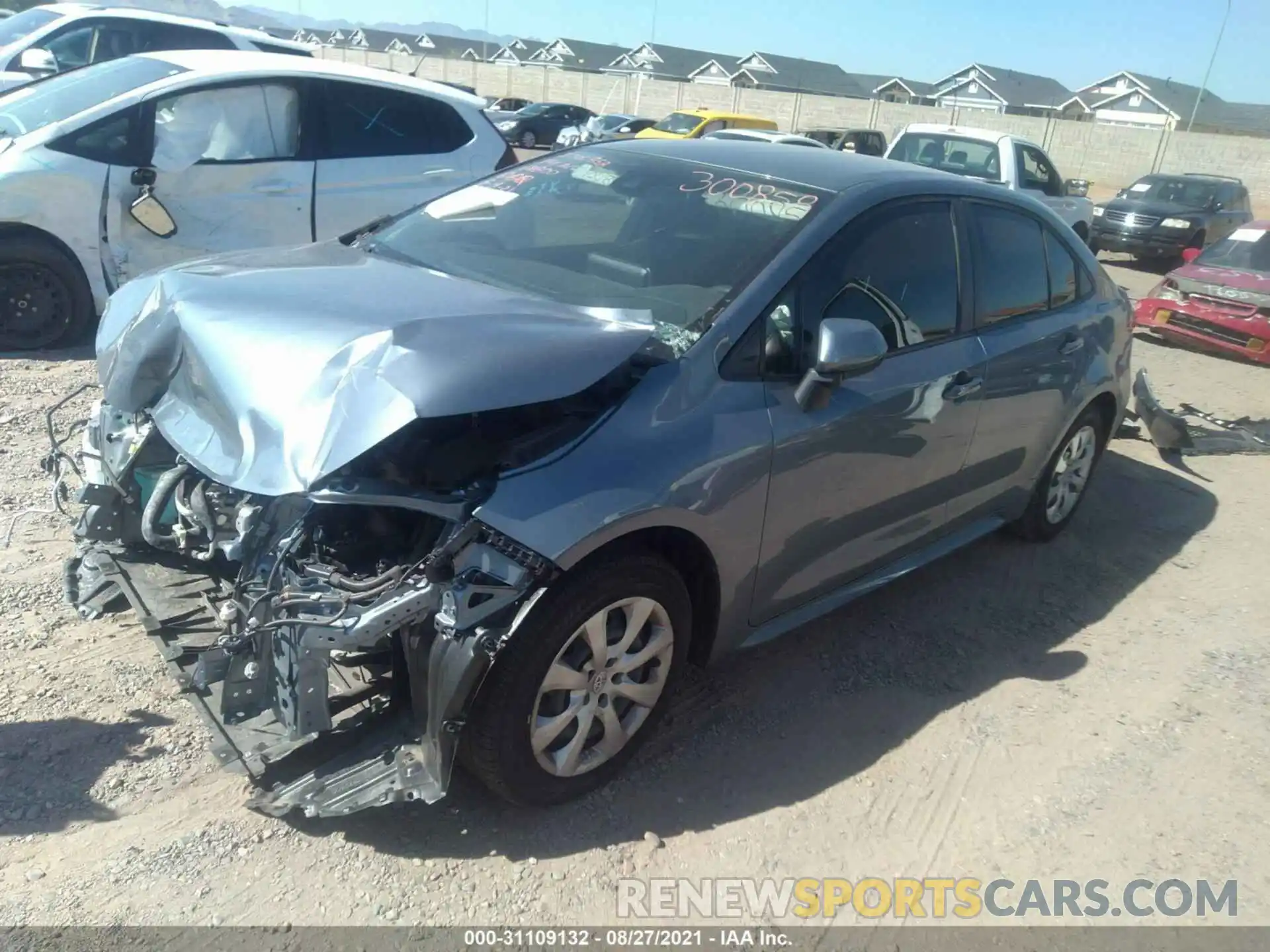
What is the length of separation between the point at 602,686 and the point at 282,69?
5556 mm

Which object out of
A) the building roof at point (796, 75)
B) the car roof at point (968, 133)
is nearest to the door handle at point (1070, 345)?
the car roof at point (968, 133)

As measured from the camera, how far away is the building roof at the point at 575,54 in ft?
252

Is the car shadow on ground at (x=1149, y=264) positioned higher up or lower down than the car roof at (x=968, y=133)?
lower down

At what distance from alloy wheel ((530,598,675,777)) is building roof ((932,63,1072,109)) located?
74.8 metres

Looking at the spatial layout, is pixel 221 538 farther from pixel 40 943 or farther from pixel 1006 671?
pixel 1006 671

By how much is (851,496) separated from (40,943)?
266 cm

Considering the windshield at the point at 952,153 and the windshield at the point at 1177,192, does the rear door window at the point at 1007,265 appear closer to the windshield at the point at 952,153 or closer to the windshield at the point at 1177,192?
the windshield at the point at 952,153

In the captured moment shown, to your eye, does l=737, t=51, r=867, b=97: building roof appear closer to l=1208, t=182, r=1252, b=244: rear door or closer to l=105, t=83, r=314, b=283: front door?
l=1208, t=182, r=1252, b=244: rear door

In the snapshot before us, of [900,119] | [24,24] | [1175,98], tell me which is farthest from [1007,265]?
[1175,98]

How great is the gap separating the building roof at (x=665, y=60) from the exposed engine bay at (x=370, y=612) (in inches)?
2804

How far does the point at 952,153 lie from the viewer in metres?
13.0

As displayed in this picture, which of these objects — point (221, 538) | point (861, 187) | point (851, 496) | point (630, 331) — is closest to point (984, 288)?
point (861, 187)

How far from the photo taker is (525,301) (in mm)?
3102

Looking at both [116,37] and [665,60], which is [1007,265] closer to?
[116,37]
